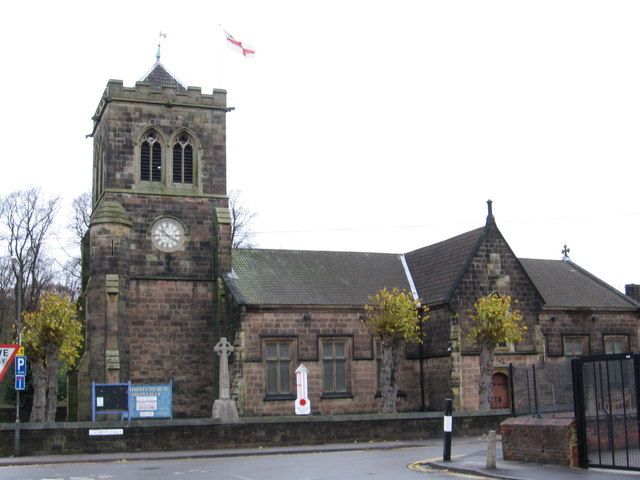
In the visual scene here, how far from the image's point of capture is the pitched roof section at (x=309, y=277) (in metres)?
40.8

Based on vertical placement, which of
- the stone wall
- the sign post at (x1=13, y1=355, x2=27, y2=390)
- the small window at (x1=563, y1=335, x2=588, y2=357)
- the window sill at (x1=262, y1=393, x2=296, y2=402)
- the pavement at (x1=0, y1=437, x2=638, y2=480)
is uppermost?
the small window at (x1=563, y1=335, x2=588, y2=357)

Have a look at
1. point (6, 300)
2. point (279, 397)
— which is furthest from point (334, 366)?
point (6, 300)

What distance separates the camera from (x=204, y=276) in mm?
42281

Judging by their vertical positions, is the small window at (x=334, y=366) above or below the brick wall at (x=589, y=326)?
below

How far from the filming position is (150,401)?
33.7 m

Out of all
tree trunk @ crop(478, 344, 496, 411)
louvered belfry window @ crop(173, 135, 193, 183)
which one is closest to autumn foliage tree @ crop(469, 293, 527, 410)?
tree trunk @ crop(478, 344, 496, 411)

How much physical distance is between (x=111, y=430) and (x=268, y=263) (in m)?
17.7

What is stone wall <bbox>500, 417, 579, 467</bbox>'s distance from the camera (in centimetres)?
1936

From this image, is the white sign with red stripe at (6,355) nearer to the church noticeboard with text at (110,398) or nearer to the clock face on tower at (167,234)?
the church noticeboard with text at (110,398)

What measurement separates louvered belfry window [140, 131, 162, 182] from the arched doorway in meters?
18.5

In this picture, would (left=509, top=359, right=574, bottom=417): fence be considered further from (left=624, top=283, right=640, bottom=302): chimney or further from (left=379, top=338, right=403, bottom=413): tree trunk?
(left=624, top=283, right=640, bottom=302): chimney

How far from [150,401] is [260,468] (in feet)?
44.5

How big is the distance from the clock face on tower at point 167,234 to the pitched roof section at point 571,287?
1807 centimetres

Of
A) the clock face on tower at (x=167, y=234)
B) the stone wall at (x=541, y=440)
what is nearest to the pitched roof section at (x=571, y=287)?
the clock face on tower at (x=167, y=234)
